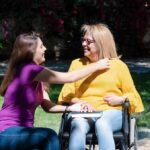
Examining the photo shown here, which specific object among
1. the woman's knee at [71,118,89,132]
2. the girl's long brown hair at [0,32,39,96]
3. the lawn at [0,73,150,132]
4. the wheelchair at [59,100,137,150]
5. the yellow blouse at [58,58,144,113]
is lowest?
the lawn at [0,73,150,132]

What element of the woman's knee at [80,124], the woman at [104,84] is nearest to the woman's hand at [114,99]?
the woman at [104,84]

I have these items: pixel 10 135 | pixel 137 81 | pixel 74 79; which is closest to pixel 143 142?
pixel 74 79

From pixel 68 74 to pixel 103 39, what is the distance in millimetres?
628

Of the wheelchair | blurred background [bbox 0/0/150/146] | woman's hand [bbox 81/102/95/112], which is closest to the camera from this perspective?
the wheelchair

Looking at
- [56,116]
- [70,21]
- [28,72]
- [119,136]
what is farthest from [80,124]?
[70,21]

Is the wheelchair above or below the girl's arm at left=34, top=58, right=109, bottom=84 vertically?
below

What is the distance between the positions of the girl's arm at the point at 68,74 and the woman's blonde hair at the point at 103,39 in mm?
154

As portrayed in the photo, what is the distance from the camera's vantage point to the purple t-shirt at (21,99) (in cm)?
448

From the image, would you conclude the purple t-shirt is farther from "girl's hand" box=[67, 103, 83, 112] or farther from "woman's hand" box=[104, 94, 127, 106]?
"woman's hand" box=[104, 94, 127, 106]

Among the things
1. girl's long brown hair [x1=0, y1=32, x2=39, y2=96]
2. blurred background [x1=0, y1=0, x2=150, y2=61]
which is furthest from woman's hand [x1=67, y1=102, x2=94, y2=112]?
blurred background [x1=0, y1=0, x2=150, y2=61]

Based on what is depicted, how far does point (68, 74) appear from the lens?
4746 millimetres

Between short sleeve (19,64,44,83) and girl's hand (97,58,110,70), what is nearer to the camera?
short sleeve (19,64,44,83)

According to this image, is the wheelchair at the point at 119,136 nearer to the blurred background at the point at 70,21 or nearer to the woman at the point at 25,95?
the woman at the point at 25,95

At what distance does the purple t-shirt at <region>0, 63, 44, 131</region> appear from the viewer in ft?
14.7
